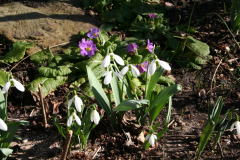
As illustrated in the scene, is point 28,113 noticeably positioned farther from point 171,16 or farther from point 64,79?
point 171,16

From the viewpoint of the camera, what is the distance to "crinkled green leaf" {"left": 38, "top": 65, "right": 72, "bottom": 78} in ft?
9.20

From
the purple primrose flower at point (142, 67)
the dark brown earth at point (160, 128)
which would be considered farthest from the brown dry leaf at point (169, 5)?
the purple primrose flower at point (142, 67)

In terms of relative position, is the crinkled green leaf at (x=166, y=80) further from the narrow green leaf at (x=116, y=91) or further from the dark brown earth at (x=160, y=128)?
the narrow green leaf at (x=116, y=91)

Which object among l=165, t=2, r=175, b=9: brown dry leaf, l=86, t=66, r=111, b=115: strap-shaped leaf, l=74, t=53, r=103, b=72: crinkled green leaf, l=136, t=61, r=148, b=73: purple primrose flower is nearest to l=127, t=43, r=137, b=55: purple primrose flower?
l=136, t=61, r=148, b=73: purple primrose flower

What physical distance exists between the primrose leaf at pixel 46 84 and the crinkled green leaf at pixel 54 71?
0.05 metres

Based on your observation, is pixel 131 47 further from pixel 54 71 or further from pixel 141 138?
pixel 141 138

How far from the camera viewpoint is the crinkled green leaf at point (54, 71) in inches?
110

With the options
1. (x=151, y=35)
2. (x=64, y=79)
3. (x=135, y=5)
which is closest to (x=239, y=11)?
(x=151, y=35)

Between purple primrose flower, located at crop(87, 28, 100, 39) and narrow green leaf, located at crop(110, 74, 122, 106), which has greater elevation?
purple primrose flower, located at crop(87, 28, 100, 39)

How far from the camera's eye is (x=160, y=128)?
8.21 ft

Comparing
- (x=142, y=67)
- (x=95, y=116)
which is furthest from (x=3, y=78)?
(x=142, y=67)

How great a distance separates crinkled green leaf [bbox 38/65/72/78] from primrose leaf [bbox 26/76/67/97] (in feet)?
0.16

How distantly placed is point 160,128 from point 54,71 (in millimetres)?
1341

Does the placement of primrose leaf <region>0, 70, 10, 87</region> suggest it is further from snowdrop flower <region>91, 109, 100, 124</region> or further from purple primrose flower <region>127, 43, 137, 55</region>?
purple primrose flower <region>127, 43, 137, 55</region>
